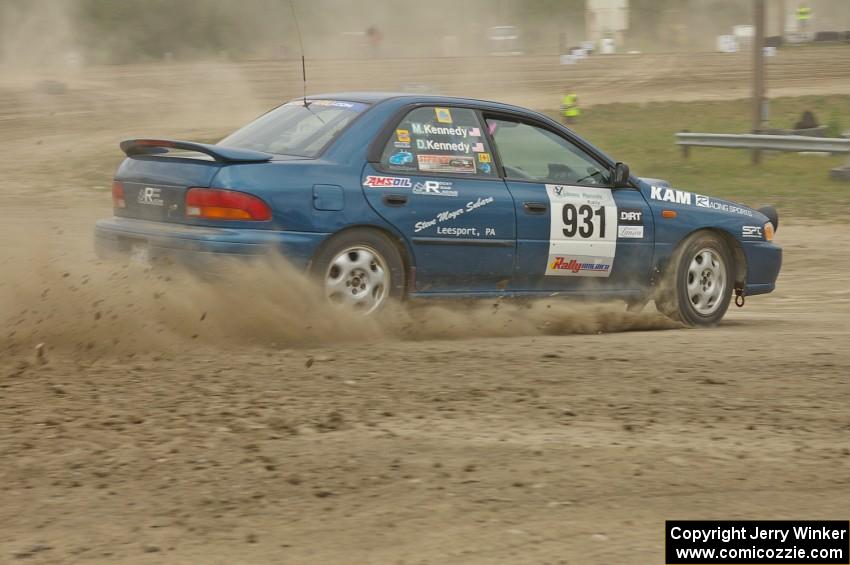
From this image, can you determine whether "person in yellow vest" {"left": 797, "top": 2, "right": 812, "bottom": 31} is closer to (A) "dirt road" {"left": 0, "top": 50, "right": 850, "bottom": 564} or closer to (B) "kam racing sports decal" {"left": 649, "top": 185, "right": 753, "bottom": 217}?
(B) "kam racing sports decal" {"left": 649, "top": 185, "right": 753, "bottom": 217}

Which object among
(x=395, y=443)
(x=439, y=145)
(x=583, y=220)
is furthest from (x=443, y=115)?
(x=395, y=443)

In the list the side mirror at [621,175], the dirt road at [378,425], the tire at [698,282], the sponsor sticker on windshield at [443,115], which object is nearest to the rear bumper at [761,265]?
the tire at [698,282]

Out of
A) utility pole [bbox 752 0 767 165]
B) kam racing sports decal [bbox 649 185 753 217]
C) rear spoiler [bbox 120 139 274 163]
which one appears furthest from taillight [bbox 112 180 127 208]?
utility pole [bbox 752 0 767 165]

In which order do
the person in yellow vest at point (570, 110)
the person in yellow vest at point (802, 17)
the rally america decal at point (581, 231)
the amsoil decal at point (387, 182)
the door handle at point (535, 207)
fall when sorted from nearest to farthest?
the amsoil decal at point (387, 182), the door handle at point (535, 207), the rally america decal at point (581, 231), the person in yellow vest at point (570, 110), the person in yellow vest at point (802, 17)

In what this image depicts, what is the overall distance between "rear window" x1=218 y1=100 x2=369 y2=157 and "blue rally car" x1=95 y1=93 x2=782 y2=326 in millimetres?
14

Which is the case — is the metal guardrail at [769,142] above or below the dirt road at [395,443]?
above

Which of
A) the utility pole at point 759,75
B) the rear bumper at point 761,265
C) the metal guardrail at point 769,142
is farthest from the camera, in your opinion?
the utility pole at point 759,75

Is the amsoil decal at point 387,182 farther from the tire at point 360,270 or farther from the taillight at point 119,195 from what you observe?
the taillight at point 119,195

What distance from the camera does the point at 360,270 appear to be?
6.95 metres

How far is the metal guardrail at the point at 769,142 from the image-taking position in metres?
17.4

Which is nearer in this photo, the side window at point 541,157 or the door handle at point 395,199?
the door handle at point 395,199

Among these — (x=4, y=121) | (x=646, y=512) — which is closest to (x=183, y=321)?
(x=646, y=512)

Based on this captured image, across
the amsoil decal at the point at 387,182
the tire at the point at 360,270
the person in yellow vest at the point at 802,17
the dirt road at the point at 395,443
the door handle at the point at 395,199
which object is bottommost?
the dirt road at the point at 395,443

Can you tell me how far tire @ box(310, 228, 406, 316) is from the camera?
682cm
